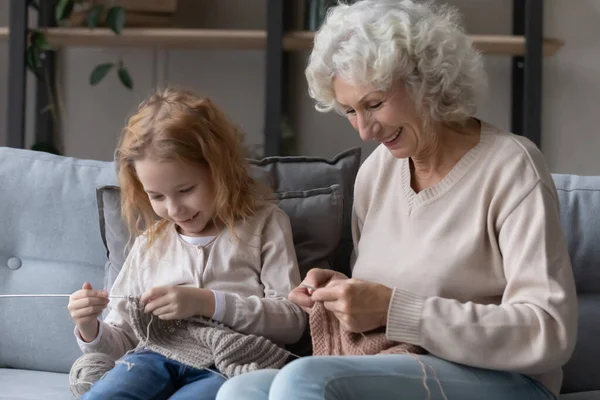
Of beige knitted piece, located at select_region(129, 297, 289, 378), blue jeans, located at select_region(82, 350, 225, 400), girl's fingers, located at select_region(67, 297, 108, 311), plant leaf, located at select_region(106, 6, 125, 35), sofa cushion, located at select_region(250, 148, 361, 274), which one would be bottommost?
blue jeans, located at select_region(82, 350, 225, 400)

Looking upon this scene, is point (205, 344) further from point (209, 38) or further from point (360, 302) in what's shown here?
point (209, 38)

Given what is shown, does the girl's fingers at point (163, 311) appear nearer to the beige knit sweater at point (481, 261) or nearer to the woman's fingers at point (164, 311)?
the woman's fingers at point (164, 311)

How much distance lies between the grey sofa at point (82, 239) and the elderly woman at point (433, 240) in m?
0.17

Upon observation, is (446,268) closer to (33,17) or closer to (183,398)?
(183,398)

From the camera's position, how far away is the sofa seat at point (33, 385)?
179 cm

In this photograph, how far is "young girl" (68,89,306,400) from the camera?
170cm

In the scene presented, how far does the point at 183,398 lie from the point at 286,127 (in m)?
1.76

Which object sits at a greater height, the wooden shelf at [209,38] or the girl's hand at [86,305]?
the wooden shelf at [209,38]

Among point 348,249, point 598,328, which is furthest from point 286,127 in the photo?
point 598,328

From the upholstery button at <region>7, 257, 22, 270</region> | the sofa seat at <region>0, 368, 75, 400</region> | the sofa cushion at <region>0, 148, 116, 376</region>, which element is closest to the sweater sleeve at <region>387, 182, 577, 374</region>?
the sofa seat at <region>0, 368, 75, 400</region>

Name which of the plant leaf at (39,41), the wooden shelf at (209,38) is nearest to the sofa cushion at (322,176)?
the wooden shelf at (209,38)

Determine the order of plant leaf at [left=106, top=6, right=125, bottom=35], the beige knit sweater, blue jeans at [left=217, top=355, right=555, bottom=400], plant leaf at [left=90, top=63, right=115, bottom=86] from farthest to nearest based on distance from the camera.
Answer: plant leaf at [left=90, top=63, right=115, bottom=86] < plant leaf at [left=106, top=6, right=125, bottom=35] < the beige knit sweater < blue jeans at [left=217, top=355, right=555, bottom=400]

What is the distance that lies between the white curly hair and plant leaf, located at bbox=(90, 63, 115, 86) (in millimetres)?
1823

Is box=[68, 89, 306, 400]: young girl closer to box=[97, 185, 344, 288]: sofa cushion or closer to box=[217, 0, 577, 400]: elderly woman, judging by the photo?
box=[97, 185, 344, 288]: sofa cushion
